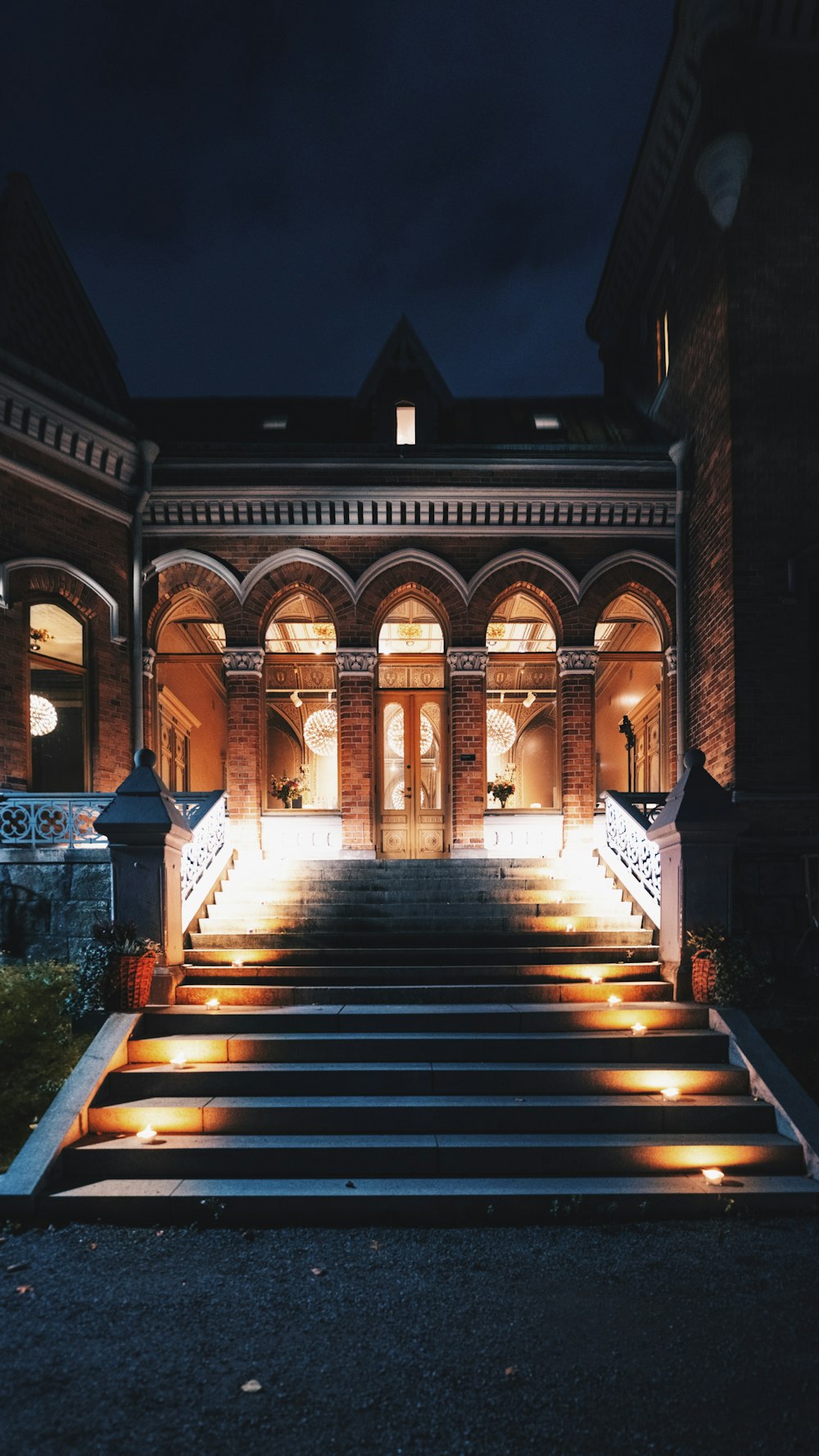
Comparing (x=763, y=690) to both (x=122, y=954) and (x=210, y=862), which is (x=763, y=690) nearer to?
(x=210, y=862)

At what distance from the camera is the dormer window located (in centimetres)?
1428

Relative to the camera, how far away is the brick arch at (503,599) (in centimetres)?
1333

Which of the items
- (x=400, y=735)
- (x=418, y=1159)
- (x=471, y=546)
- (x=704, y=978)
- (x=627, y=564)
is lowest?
(x=418, y=1159)

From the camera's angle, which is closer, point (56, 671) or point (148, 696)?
point (56, 671)

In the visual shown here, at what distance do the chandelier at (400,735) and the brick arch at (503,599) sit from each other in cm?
164

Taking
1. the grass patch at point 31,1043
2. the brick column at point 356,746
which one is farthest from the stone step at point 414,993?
the brick column at point 356,746

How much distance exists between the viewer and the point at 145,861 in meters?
8.26

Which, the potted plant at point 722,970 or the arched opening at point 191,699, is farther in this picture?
the arched opening at point 191,699

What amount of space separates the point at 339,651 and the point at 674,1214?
882 cm

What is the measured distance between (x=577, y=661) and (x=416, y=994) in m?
6.57

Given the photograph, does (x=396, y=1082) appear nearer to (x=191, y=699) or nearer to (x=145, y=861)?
(x=145, y=861)

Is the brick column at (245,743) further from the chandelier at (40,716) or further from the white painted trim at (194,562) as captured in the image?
the chandelier at (40,716)

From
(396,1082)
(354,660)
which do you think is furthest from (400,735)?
(396,1082)

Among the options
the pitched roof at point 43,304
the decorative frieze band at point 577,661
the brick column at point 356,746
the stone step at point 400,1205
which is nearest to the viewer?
the stone step at point 400,1205
